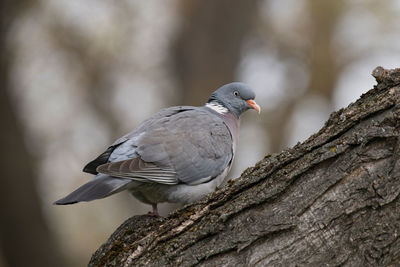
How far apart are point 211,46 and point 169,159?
4.37m

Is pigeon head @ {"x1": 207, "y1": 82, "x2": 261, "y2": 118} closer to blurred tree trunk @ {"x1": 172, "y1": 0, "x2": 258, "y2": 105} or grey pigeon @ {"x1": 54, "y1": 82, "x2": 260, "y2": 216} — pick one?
grey pigeon @ {"x1": 54, "y1": 82, "x2": 260, "y2": 216}

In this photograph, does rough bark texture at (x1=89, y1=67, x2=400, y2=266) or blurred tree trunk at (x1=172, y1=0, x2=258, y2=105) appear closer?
rough bark texture at (x1=89, y1=67, x2=400, y2=266)

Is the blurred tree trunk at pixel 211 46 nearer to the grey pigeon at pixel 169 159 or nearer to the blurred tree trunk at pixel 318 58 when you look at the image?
the blurred tree trunk at pixel 318 58

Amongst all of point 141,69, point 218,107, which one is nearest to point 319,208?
point 218,107

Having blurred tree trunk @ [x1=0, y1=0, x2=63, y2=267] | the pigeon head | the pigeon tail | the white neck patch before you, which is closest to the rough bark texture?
the pigeon tail

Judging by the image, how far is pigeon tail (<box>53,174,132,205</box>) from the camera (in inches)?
137

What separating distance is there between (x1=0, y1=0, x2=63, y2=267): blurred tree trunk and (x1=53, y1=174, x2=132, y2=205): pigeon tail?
11.0 feet

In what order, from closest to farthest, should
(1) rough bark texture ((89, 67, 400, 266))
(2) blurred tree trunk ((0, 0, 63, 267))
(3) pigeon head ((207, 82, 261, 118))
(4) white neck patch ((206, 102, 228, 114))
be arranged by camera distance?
1. (1) rough bark texture ((89, 67, 400, 266))
2. (4) white neck patch ((206, 102, 228, 114))
3. (3) pigeon head ((207, 82, 261, 118))
4. (2) blurred tree trunk ((0, 0, 63, 267))

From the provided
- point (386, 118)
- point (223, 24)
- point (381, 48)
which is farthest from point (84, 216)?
point (386, 118)

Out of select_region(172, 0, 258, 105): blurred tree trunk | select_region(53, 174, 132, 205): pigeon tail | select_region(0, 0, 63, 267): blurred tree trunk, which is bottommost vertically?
select_region(53, 174, 132, 205): pigeon tail

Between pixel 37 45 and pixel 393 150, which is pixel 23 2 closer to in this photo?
pixel 37 45

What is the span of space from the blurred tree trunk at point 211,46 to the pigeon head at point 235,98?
215 centimetres

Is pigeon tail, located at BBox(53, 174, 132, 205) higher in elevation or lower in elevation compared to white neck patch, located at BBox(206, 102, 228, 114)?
lower

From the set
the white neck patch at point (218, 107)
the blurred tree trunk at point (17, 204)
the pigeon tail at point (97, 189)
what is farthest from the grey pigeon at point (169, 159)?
the blurred tree trunk at point (17, 204)
